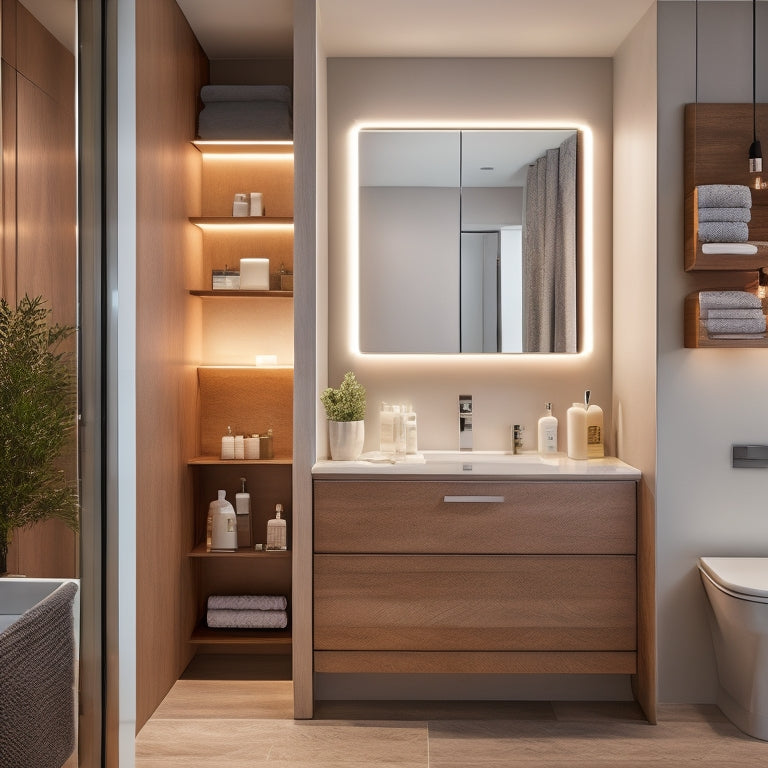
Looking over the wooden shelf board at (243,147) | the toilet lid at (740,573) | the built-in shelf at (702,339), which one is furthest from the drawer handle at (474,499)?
the wooden shelf board at (243,147)

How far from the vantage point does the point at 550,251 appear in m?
3.21

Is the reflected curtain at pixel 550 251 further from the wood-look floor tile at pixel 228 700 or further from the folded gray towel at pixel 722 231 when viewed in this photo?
the wood-look floor tile at pixel 228 700

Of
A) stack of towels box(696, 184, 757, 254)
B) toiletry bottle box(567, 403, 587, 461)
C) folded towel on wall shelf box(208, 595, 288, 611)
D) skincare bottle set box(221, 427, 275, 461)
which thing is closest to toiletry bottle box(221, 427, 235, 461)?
skincare bottle set box(221, 427, 275, 461)

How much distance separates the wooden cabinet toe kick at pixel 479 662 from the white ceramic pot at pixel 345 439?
2.31 feet

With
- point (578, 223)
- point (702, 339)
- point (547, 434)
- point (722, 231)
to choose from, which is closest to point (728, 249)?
point (722, 231)

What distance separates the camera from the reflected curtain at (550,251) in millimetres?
3193

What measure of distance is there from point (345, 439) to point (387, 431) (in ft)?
0.83

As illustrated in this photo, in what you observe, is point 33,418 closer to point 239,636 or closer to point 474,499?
point 474,499

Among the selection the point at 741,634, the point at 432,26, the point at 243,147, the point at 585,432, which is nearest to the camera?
the point at 741,634

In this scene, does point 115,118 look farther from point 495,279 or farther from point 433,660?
point 433,660

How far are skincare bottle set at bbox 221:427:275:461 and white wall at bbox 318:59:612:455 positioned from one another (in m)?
0.40

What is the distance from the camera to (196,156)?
327 cm

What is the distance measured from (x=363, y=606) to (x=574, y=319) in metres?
1.44

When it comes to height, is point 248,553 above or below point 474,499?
below
